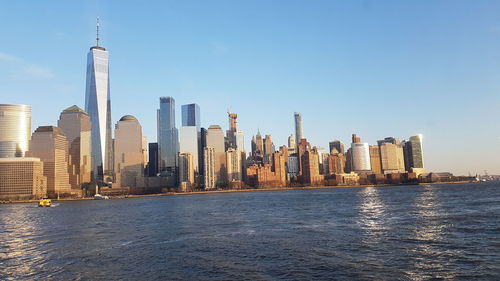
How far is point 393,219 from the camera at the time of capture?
8069cm

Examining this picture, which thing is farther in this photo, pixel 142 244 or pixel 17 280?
pixel 142 244

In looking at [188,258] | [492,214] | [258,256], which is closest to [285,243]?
[258,256]

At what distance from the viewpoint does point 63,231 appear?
84500mm

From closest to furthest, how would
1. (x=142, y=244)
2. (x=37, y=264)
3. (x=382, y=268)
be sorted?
(x=382, y=268) < (x=37, y=264) < (x=142, y=244)

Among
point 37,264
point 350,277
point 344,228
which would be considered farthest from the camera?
point 344,228

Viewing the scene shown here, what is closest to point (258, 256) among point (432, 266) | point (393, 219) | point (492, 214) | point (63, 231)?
point (432, 266)

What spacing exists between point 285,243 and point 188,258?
48.8 feet

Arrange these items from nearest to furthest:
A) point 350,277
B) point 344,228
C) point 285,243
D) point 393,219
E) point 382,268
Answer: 1. point 350,277
2. point 382,268
3. point 285,243
4. point 344,228
5. point 393,219

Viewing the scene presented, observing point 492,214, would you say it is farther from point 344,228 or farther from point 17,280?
point 17,280

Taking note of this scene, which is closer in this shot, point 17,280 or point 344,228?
point 17,280

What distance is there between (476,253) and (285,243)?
24381 mm

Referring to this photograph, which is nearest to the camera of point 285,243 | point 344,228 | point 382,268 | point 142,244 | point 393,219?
point 382,268

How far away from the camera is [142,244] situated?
60.8 m

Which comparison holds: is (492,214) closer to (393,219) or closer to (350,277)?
(393,219)
